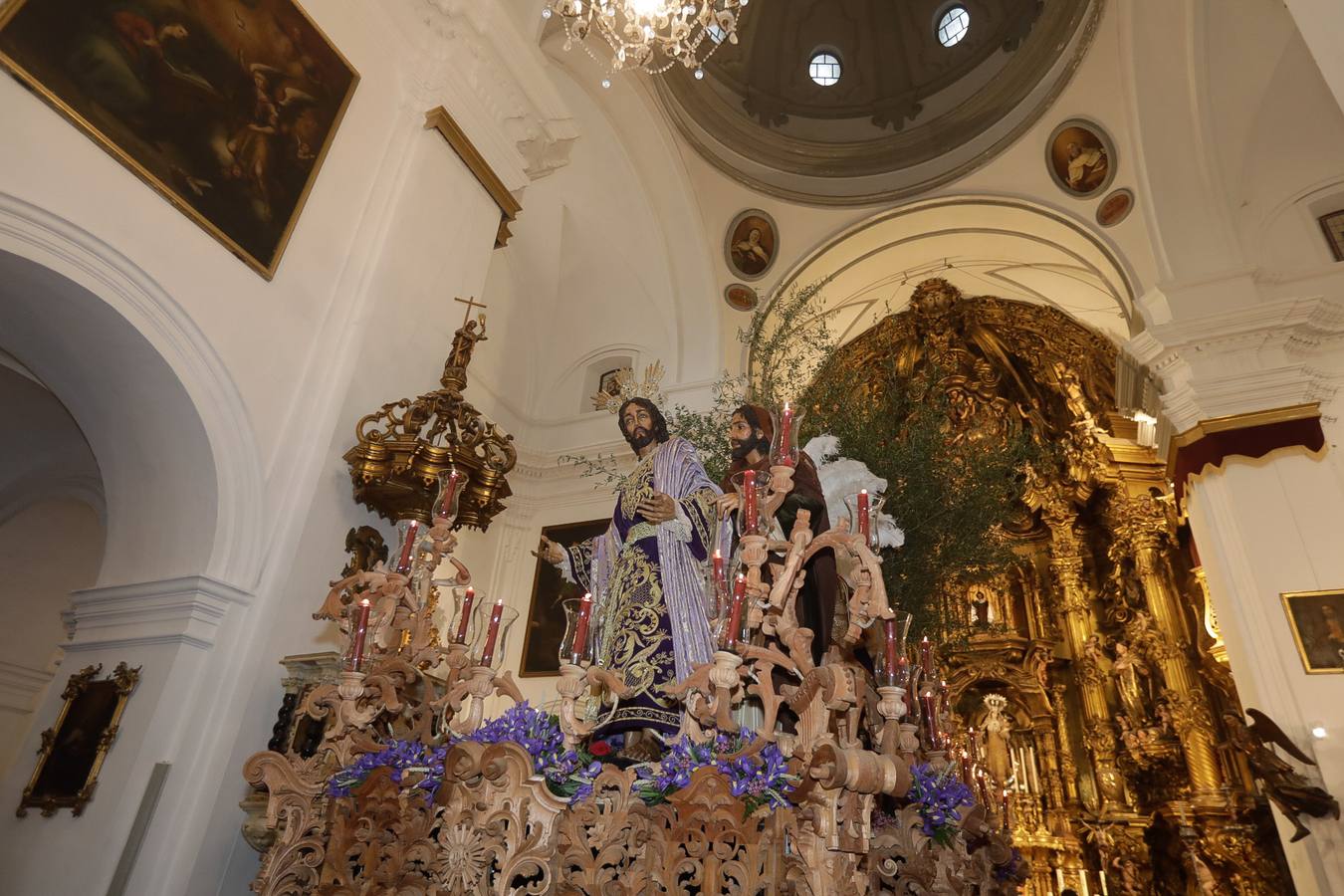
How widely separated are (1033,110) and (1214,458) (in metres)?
4.78

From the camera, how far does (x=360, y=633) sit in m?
3.50

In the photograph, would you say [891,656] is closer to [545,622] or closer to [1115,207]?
[545,622]

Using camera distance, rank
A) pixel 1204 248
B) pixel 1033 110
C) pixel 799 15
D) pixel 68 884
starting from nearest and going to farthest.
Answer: pixel 68 884
pixel 1204 248
pixel 1033 110
pixel 799 15

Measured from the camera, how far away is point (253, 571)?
4.74m

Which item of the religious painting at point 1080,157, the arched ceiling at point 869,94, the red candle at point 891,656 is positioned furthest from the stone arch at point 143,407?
the religious painting at point 1080,157

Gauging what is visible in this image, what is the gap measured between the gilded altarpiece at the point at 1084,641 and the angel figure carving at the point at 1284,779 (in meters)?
2.56

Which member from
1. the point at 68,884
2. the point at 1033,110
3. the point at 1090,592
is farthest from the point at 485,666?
the point at 1090,592

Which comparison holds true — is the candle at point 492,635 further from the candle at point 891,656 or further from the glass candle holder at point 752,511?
the candle at point 891,656

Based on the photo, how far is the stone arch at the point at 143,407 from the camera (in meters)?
4.21

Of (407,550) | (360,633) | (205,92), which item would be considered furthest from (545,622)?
(205,92)

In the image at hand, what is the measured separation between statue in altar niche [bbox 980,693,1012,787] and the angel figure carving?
147 inches

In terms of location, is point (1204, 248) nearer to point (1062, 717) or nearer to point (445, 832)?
point (1062, 717)

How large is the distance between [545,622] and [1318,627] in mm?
7144

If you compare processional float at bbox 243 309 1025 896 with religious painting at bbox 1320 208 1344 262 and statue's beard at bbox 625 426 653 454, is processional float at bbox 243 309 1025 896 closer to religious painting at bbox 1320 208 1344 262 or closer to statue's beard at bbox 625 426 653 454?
statue's beard at bbox 625 426 653 454
